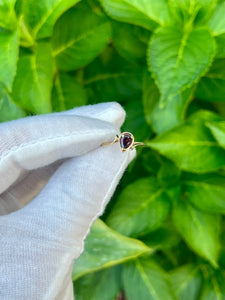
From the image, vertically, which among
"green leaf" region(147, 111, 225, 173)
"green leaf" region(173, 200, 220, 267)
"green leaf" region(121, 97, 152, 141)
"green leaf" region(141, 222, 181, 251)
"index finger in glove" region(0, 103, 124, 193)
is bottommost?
"green leaf" region(141, 222, 181, 251)

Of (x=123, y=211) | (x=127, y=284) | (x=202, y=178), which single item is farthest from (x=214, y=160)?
(x=127, y=284)

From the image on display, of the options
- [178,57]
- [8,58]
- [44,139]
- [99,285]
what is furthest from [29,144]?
[99,285]

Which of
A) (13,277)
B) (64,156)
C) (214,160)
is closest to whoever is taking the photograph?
(13,277)

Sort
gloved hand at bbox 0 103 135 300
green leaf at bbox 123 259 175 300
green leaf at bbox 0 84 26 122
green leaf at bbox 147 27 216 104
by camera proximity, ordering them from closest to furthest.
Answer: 1. gloved hand at bbox 0 103 135 300
2. green leaf at bbox 147 27 216 104
3. green leaf at bbox 0 84 26 122
4. green leaf at bbox 123 259 175 300

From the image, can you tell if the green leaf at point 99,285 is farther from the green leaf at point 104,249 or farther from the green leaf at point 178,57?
the green leaf at point 178,57

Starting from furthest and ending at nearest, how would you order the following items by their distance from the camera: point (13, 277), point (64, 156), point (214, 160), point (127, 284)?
point (127, 284), point (214, 160), point (64, 156), point (13, 277)

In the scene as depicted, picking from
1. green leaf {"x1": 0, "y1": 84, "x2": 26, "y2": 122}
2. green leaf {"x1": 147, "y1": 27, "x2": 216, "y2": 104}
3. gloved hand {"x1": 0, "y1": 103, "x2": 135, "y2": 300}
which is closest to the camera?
gloved hand {"x1": 0, "y1": 103, "x2": 135, "y2": 300}

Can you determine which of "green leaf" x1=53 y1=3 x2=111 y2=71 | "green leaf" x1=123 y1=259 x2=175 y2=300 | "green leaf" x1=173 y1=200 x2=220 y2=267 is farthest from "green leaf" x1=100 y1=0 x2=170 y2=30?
"green leaf" x1=123 y1=259 x2=175 y2=300

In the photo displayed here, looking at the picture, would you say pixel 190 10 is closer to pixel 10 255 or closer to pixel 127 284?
pixel 10 255

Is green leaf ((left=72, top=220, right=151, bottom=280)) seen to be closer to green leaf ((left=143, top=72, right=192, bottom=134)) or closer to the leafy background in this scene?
the leafy background
